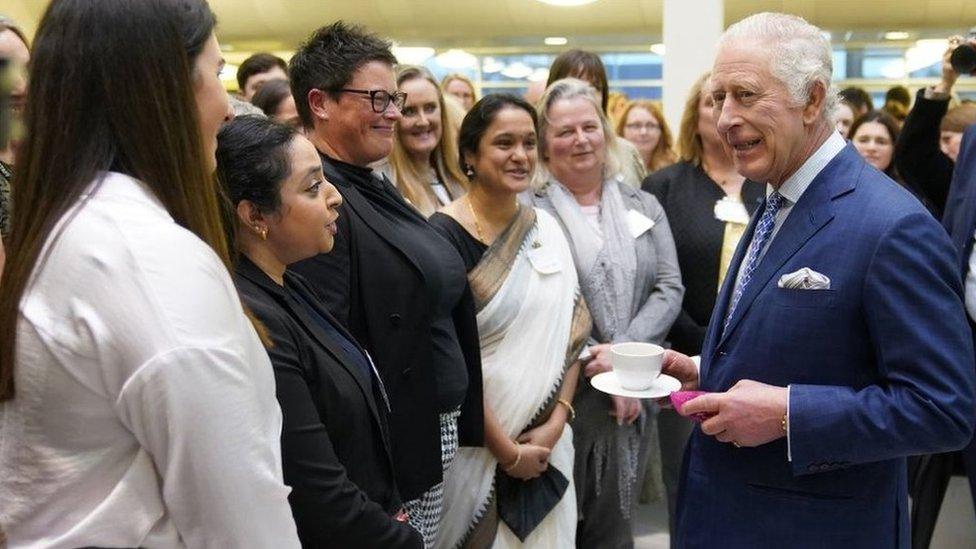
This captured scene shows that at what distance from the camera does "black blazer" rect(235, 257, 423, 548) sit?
1222 mm

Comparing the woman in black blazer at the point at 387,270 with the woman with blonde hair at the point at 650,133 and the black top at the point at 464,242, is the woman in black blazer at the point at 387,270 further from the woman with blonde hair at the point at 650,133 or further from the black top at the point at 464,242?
the woman with blonde hair at the point at 650,133

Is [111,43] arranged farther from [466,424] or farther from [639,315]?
[639,315]

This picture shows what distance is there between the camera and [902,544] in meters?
1.43

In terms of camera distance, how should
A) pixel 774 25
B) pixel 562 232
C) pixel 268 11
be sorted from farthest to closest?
pixel 268 11
pixel 562 232
pixel 774 25

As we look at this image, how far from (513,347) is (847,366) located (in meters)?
1.04

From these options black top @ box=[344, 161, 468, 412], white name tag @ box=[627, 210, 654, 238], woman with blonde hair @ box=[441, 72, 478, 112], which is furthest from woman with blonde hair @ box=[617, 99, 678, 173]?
black top @ box=[344, 161, 468, 412]

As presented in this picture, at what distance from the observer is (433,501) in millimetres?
1898

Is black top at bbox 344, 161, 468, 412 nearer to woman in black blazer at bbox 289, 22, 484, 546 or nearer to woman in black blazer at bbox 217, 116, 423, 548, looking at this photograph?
woman in black blazer at bbox 289, 22, 484, 546

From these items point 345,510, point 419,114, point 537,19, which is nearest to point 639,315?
point 419,114

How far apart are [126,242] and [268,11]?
565 centimetres

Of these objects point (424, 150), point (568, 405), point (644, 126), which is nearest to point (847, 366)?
point (568, 405)

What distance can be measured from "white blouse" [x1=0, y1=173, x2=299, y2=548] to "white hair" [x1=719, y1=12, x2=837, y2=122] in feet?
3.12

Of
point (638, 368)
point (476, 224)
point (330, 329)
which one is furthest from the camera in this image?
point (476, 224)

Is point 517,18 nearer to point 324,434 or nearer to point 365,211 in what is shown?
point 365,211
